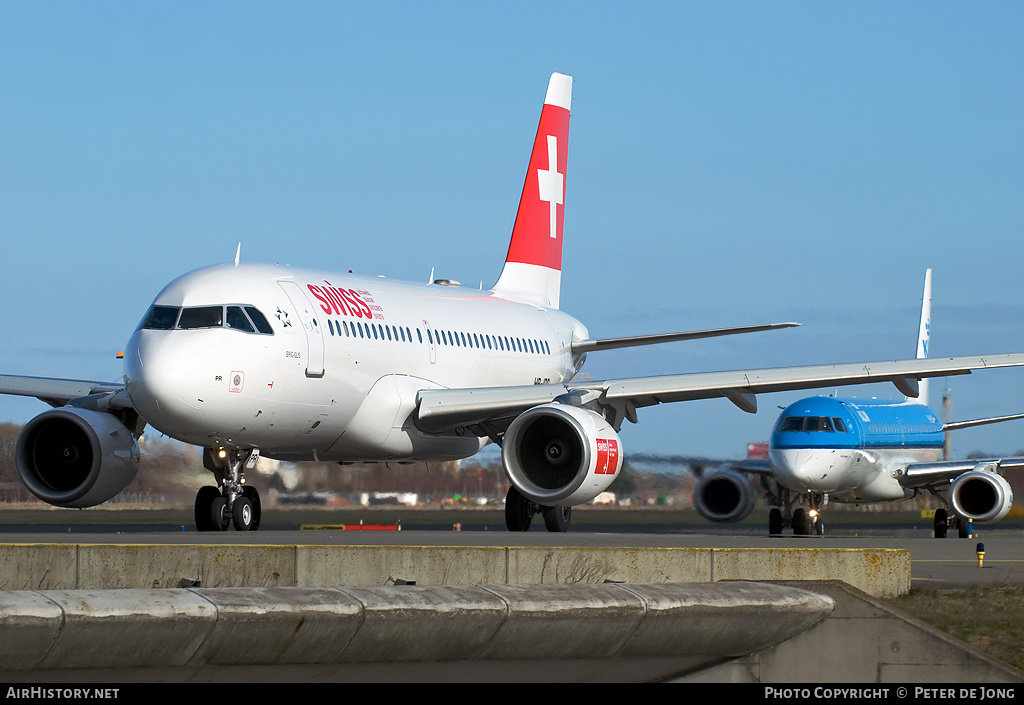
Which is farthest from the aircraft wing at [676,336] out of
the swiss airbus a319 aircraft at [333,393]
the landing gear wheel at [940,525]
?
the landing gear wheel at [940,525]

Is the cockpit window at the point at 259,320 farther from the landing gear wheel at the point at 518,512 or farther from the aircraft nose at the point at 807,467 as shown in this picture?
the aircraft nose at the point at 807,467

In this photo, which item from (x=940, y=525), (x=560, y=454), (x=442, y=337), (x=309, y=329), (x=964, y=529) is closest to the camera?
(x=309, y=329)

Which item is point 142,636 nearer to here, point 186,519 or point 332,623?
point 332,623

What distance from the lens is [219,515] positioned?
18188mm

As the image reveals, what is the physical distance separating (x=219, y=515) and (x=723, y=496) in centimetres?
1389

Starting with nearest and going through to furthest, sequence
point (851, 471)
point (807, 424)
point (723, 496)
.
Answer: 1. point (807, 424)
2. point (851, 471)
3. point (723, 496)

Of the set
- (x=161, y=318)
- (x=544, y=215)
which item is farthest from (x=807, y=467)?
(x=161, y=318)

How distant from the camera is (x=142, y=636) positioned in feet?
26.2

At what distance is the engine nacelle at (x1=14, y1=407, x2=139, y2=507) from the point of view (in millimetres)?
19359

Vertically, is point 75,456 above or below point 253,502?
above

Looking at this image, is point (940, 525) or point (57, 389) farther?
point (940, 525)

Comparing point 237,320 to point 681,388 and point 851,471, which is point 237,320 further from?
point 851,471

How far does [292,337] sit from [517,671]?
9.58 meters

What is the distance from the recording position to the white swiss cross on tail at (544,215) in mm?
27984
